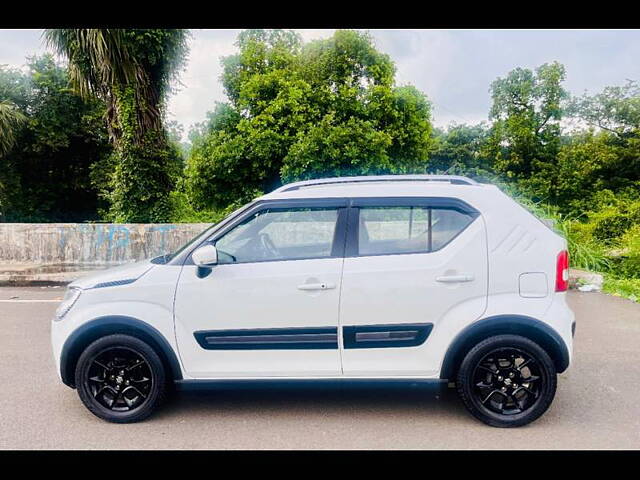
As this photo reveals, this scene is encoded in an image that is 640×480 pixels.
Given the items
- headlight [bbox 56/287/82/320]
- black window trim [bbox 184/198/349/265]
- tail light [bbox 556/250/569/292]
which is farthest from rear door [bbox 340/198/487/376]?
headlight [bbox 56/287/82/320]

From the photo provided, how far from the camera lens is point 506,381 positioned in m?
3.74

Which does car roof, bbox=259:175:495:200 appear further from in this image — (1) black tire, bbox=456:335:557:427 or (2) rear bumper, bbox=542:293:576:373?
(1) black tire, bbox=456:335:557:427

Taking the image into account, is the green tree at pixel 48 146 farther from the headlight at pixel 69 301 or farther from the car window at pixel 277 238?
the car window at pixel 277 238

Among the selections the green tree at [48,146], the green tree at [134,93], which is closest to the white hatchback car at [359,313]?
the green tree at [134,93]

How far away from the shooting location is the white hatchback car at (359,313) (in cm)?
370

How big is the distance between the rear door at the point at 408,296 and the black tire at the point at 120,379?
1427 millimetres

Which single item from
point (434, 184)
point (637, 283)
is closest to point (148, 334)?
point (434, 184)

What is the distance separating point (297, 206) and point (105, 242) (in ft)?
25.7

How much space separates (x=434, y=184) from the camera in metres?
3.98

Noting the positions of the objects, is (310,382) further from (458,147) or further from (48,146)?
(458,147)

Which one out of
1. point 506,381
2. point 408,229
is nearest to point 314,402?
point 506,381

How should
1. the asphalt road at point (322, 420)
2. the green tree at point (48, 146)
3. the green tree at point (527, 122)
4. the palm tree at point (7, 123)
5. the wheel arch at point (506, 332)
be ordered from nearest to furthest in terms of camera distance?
the asphalt road at point (322, 420), the wheel arch at point (506, 332), the palm tree at point (7, 123), the green tree at point (48, 146), the green tree at point (527, 122)

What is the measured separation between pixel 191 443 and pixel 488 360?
2.18 m
